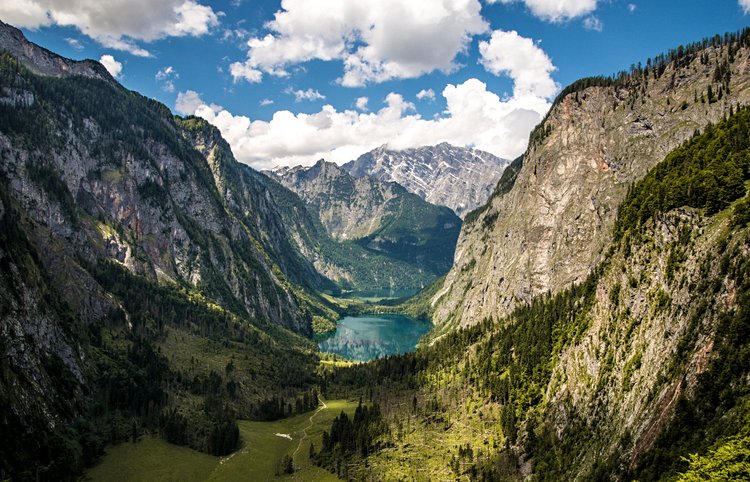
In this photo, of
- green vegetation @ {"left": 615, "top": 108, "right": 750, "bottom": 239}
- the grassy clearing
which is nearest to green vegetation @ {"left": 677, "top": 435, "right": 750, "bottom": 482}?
green vegetation @ {"left": 615, "top": 108, "right": 750, "bottom": 239}

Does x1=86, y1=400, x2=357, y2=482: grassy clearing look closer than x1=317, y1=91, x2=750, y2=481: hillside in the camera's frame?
No

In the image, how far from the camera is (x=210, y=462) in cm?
15250

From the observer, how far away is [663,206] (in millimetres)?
94938

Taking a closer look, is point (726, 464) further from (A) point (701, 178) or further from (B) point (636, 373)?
(A) point (701, 178)

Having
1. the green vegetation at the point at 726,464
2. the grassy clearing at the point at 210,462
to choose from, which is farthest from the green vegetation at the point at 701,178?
the grassy clearing at the point at 210,462

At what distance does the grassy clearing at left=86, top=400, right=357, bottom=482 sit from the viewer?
13850 cm

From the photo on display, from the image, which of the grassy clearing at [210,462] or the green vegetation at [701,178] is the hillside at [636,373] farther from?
the grassy clearing at [210,462]

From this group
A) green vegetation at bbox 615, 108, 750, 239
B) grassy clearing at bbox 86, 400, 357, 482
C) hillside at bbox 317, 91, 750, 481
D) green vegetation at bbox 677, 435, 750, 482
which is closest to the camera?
green vegetation at bbox 677, 435, 750, 482

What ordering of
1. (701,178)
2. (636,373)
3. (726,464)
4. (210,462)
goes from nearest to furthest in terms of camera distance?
1. (726,464)
2. (636,373)
3. (701,178)
4. (210,462)

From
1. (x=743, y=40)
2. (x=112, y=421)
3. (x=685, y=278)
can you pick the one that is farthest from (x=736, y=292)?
(x=112, y=421)

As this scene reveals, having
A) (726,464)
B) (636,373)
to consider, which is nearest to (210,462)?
(636,373)

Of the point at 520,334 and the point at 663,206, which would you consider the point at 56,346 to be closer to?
the point at 520,334

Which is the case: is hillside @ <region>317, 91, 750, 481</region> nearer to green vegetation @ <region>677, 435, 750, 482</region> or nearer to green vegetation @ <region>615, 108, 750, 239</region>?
green vegetation @ <region>677, 435, 750, 482</region>

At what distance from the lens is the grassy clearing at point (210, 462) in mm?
138500
